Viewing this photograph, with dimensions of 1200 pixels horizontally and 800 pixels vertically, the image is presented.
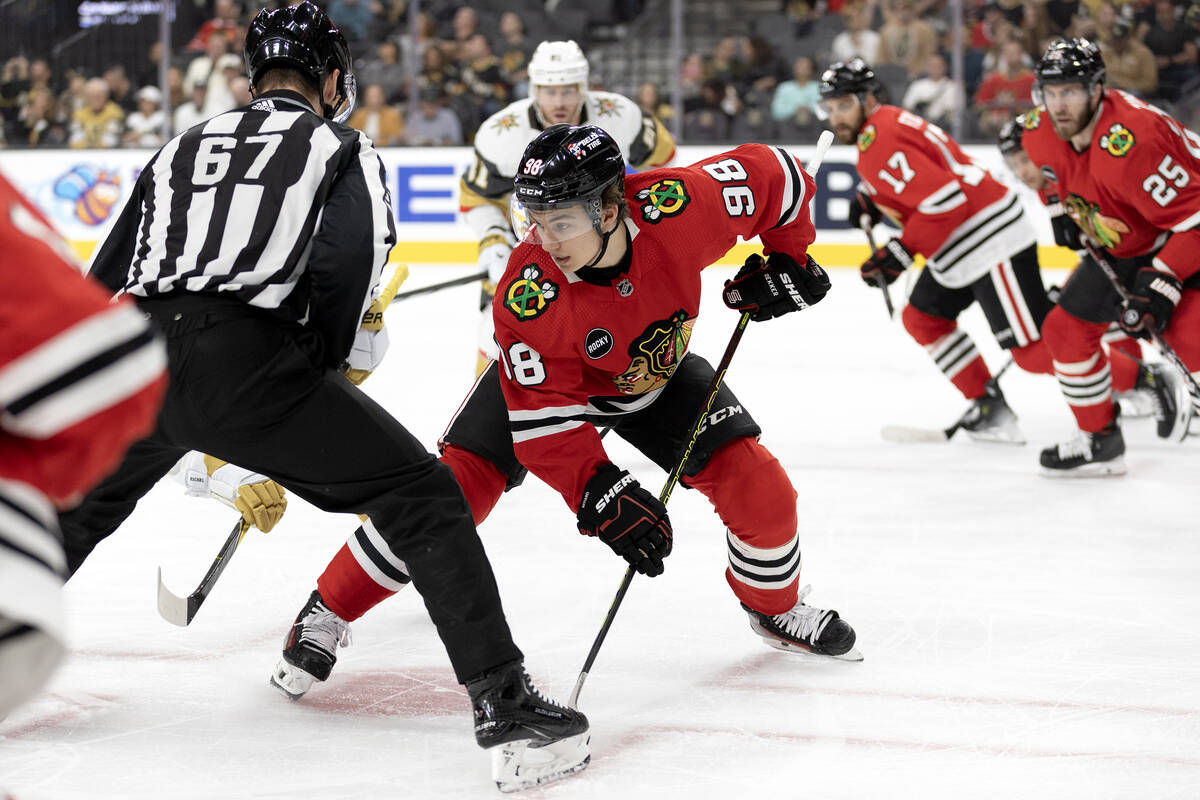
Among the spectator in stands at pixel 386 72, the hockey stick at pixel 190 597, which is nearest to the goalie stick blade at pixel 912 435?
the hockey stick at pixel 190 597

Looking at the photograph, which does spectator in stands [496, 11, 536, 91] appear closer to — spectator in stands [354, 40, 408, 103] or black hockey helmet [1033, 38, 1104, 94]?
spectator in stands [354, 40, 408, 103]

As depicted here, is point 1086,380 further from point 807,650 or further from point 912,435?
point 807,650

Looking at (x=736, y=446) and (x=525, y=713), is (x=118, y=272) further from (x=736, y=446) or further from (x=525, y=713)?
(x=736, y=446)

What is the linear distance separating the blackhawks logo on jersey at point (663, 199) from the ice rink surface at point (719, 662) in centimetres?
82

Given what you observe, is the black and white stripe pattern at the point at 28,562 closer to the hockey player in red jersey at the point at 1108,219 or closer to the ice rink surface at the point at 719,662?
the ice rink surface at the point at 719,662

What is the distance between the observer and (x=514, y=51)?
8.74 meters

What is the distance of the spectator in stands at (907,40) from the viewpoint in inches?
309

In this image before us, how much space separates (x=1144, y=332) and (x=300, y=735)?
104 inches

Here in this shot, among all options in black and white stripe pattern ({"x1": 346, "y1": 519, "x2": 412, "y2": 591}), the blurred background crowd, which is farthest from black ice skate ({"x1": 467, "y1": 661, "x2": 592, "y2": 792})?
the blurred background crowd

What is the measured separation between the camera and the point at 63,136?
852 centimetres

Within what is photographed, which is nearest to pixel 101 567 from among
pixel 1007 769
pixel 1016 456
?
pixel 1007 769

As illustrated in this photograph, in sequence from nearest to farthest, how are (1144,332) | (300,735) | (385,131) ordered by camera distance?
(300,735) < (1144,332) < (385,131)

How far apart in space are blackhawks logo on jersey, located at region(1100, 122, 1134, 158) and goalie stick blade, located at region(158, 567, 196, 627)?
2.61 metres

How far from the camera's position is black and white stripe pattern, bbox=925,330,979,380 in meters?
4.29
